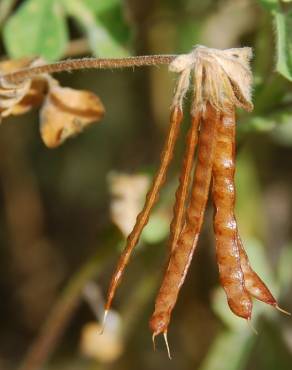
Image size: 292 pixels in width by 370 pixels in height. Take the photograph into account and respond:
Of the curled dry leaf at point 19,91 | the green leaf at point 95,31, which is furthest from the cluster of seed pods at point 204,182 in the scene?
the green leaf at point 95,31

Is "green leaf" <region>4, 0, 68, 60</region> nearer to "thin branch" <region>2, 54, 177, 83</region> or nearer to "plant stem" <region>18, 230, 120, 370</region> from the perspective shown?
"thin branch" <region>2, 54, 177, 83</region>

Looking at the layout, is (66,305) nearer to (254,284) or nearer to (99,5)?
(99,5)

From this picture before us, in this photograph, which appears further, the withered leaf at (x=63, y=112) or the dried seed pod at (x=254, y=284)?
the withered leaf at (x=63, y=112)

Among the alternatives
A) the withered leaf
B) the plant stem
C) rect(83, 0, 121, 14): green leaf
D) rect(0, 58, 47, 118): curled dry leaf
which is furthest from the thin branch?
the plant stem

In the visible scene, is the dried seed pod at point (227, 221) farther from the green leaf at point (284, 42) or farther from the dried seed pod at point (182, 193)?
the green leaf at point (284, 42)

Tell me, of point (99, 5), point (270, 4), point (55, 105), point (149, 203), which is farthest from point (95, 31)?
point (149, 203)

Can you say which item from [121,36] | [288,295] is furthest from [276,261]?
[121,36]

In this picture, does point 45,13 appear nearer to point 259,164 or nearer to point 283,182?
point 259,164
